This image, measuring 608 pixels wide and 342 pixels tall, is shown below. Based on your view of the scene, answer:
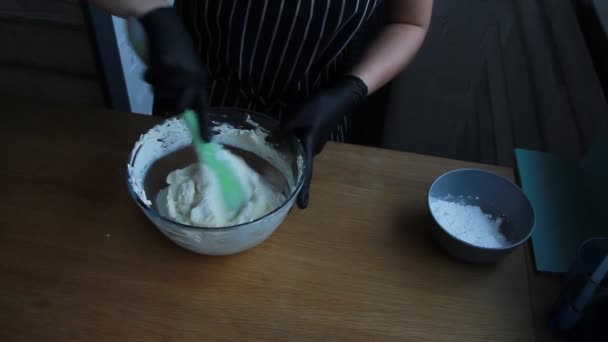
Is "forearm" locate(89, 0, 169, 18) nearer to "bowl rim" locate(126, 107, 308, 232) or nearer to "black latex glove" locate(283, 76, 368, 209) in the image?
"bowl rim" locate(126, 107, 308, 232)

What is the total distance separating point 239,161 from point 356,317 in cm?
29

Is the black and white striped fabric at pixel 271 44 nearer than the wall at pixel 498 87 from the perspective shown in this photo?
Yes

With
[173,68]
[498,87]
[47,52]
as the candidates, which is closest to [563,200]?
[498,87]

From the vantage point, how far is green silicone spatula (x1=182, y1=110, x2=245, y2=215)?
73 cm

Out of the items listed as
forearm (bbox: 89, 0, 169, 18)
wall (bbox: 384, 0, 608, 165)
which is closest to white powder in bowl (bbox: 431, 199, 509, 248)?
wall (bbox: 384, 0, 608, 165)

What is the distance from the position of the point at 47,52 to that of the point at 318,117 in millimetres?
981

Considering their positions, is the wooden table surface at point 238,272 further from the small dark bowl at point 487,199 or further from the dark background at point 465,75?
the dark background at point 465,75

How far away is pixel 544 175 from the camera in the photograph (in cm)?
95

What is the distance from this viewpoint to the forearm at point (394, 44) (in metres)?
0.94

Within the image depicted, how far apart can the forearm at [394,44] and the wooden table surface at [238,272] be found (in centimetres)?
20

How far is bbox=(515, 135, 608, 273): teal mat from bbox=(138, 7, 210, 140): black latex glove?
570mm

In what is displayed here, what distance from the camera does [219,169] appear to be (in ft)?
2.41

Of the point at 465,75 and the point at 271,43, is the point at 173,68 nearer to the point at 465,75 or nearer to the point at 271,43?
the point at 271,43

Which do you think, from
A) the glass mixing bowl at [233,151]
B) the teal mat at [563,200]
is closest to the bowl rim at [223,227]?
the glass mixing bowl at [233,151]
